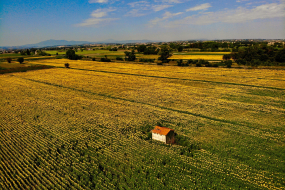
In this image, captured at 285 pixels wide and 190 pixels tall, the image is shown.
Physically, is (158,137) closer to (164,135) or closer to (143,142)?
(164,135)

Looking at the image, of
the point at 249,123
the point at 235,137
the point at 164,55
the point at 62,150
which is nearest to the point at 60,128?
the point at 62,150

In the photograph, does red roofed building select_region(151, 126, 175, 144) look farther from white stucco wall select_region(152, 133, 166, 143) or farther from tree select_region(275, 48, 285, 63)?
tree select_region(275, 48, 285, 63)

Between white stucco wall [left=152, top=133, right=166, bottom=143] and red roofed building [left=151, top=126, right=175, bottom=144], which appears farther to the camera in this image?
white stucco wall [left=152, top=133, right=166, bottom=143]

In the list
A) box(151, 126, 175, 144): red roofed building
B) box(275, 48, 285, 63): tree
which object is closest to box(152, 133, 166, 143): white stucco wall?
box(151, 126, 175, 144): red roofed building

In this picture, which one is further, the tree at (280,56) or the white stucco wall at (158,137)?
the tree at (280,56)

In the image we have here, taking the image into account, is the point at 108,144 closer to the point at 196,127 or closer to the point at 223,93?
the point at 196,127

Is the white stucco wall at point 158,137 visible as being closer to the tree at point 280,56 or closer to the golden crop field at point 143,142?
the golden crop field at point 143,142

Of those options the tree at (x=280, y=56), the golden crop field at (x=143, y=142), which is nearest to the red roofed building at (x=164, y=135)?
the golden crop field at (x=143, y=142)

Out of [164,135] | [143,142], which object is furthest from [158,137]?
[143,142]

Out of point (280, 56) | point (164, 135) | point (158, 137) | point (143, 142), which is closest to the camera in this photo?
point (164, 135)
